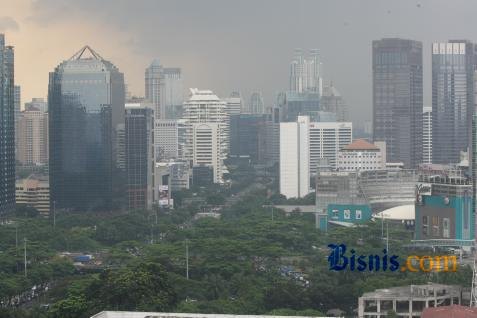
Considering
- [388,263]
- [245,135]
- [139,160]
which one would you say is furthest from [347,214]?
[245,135]

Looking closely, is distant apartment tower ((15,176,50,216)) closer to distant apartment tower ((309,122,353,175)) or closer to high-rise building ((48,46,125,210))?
high-rise building ((48,46,125,210))

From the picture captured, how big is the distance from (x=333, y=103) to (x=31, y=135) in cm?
1253

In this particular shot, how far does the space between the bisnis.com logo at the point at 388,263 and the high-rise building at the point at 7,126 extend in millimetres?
11730

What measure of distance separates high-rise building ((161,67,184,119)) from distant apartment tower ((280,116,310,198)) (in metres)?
16.3

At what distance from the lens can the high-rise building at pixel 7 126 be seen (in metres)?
27.0

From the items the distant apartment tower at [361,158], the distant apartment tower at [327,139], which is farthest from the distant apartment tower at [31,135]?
the distant apartment tower at [361,158]

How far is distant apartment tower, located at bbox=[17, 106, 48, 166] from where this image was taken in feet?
137

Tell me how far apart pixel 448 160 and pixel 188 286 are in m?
25.0

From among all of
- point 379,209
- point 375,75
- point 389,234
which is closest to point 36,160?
point 375,75

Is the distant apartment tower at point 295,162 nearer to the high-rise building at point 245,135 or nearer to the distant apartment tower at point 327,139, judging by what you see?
the distant apartment tower at point 327,139

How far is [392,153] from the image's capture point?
39562mm

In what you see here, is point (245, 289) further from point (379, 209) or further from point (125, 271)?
point (379, 209)

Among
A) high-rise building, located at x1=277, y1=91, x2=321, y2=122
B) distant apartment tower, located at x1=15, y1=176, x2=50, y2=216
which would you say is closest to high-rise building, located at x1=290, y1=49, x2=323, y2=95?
high-rise building, located at x1=277, y1=91, x2=321, y2=122

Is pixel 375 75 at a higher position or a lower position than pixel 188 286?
higher
